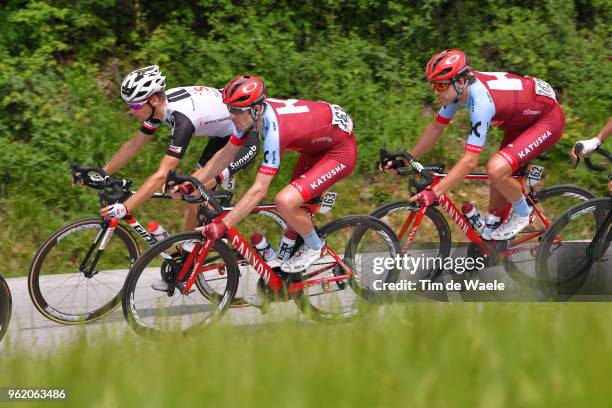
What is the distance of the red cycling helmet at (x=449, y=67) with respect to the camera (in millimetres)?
7223

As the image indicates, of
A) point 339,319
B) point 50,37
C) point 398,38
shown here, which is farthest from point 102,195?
point 398,38

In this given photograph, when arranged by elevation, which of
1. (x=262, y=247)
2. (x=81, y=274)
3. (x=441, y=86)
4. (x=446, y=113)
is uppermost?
(x=441, y=86)

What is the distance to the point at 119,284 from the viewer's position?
25.5ft

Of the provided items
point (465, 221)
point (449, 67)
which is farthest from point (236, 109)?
point (465, 221)

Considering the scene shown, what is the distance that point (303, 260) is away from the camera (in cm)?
722

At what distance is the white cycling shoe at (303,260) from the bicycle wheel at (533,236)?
5.26 ft

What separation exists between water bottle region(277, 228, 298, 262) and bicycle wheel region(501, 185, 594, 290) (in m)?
1.76

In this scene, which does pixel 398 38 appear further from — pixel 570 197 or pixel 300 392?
pixel 300 392

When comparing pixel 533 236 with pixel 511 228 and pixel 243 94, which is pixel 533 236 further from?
pixel 243 94

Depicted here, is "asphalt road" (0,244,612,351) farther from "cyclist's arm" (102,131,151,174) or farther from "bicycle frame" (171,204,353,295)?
"cyclist's arm" (102,131,151,174)

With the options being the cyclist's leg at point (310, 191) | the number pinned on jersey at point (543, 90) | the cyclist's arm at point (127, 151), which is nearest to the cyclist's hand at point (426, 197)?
the cyclist's leg at point (310, 191)

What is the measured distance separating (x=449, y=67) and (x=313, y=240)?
1.63m

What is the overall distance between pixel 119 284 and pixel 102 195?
2.81 ft

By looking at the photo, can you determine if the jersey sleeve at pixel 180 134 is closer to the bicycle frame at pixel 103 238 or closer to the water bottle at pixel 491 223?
the bicycle frame at pixel 103 238
